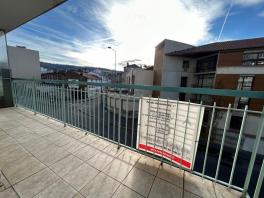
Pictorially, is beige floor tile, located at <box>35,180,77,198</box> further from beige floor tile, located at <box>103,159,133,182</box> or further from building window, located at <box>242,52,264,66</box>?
building window, located at <box>242,52,264,66</box>

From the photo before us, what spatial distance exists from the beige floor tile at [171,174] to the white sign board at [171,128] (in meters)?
0.13

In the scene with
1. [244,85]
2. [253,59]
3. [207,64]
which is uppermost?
[207,64]

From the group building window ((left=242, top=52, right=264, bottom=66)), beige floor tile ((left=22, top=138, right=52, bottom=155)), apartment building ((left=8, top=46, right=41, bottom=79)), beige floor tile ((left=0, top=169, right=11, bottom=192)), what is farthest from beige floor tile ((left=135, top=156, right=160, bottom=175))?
building window ((left=242, top=52, right=264, bottom=66))

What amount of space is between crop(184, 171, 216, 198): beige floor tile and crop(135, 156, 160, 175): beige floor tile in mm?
370

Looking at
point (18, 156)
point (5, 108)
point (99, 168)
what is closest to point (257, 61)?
point (99, 168)

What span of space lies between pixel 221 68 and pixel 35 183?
50.3 feet

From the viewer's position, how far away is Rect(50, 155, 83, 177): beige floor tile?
1.53 meters

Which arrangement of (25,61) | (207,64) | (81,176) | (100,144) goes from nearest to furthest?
1. (81,176)
2. (100,144)
3. (25,61)
4. (207,64)

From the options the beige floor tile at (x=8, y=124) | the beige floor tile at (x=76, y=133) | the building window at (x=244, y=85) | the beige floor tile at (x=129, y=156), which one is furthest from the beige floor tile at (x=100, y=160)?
the building window at (x=244, y=85)

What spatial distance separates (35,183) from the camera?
1342 mm

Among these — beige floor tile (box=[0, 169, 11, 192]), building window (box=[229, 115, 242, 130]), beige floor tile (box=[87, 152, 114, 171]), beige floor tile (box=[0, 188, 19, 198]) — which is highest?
beige floor tile (box=[87, 152, 114, 171])

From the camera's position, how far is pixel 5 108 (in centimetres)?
432

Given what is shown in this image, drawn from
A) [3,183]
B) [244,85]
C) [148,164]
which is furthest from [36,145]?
[244,85]

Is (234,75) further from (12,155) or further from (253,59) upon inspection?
(12,155)
